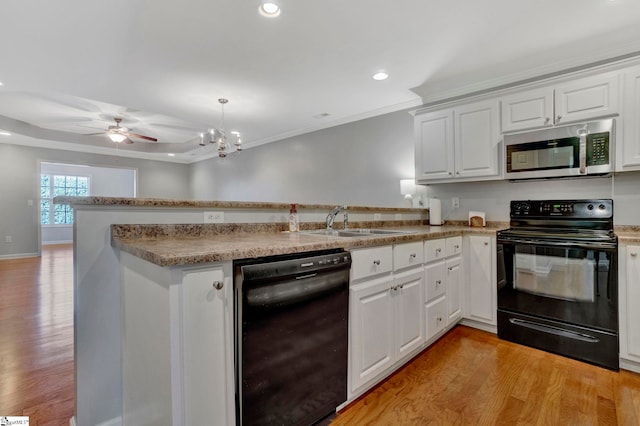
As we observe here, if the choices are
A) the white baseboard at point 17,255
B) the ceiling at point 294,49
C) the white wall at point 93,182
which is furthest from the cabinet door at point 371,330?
the white wall at point 93,182

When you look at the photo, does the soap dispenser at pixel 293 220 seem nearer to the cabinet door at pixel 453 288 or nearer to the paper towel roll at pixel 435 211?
the cabinet door at pixel 453 288

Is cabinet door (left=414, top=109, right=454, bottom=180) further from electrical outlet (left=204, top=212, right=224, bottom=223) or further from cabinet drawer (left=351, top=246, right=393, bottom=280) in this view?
electrical outlet (left=204, top=212, right=224, bottom=223)

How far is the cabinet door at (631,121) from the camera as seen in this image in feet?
7.36

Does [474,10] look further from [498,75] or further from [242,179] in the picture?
[242,179]

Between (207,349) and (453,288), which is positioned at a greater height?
(207,349)

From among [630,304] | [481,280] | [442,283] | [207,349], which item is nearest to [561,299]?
[630,304]

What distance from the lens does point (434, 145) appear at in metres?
3.27

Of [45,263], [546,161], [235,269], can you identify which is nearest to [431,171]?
[546,161]

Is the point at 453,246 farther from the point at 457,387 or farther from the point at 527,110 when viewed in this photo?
the point at 527,110

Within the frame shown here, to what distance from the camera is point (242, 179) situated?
22.5 feet

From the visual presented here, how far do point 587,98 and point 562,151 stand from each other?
0.43m

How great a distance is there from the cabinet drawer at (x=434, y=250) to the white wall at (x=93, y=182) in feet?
28.8

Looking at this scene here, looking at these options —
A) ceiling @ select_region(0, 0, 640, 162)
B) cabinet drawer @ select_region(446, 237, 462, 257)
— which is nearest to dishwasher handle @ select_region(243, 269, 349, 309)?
cabinet drawer @ select_region(446, 237, 462, 257)

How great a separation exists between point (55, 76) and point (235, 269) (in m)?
3.72
